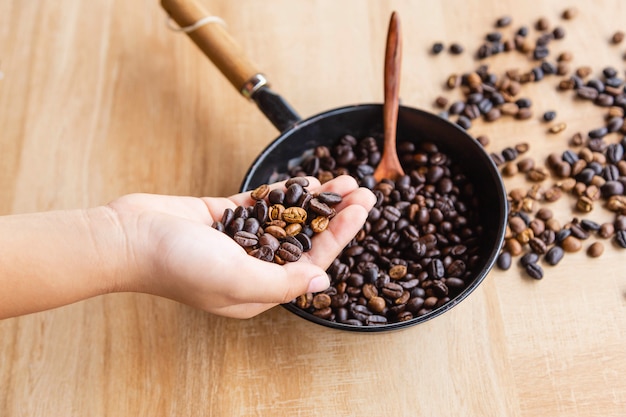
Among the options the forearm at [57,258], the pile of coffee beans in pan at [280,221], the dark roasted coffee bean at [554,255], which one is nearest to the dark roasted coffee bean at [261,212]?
the pile of coffee beans in pan at [280,221]

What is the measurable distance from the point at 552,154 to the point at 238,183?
0.96 meters

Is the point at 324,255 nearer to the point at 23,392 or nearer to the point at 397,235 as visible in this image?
the point at 397,235

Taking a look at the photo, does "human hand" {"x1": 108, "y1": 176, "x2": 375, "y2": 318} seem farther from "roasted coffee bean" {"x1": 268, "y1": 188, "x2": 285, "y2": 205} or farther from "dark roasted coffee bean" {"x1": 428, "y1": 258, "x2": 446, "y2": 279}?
"dark roasted coffee bean" {"x1": 428, "y1": 258, "x2": 446, "y2": 279}

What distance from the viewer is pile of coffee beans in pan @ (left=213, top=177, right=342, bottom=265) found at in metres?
1.37

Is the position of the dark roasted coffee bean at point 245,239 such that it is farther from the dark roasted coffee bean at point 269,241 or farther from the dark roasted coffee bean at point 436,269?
the dark roasted coffee bean at point 436,269

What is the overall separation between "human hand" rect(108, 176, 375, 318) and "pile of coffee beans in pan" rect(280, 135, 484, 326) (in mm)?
157

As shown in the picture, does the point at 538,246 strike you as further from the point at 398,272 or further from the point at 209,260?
the point at 209,260

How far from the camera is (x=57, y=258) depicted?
1293mm

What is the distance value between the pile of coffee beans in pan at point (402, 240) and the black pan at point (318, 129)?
1.1 inches

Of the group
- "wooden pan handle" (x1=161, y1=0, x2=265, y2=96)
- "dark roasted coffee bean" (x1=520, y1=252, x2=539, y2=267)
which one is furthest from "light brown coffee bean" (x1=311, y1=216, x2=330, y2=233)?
"dark roasted coffee bean" (x1=520, y1=252, x2=539, y2=267)

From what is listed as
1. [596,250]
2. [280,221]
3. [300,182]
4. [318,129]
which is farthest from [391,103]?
[596,250]

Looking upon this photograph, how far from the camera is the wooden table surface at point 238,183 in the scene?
1563mm

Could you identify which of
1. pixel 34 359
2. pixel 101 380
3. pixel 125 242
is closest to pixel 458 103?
pixel 125 242

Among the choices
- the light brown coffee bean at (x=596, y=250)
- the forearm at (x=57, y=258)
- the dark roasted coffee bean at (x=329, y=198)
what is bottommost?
the light brown coffee bean at (x=596, y=250)
